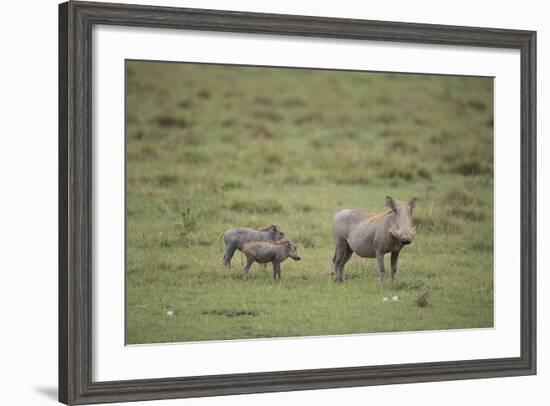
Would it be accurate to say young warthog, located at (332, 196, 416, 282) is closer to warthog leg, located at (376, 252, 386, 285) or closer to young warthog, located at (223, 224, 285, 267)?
warthog leg, located at (376, 252, 386, 285)

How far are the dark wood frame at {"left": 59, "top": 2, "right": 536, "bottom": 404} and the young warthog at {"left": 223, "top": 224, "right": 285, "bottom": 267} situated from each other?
1.30m

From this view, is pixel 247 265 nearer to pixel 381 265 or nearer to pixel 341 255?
pixel 341 255

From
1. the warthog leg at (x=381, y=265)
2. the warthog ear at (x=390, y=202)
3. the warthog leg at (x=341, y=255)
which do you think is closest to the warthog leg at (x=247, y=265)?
the warthog leg at (x=341, y=255)

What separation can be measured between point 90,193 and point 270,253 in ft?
7.27

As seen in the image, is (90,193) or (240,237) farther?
(240,237)

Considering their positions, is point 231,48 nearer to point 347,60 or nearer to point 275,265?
point 347,60

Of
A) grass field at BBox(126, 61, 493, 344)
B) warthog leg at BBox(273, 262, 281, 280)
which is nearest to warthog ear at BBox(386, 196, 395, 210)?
grass field at BBox(126, 61, 493, 344)

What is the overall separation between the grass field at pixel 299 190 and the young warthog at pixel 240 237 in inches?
2.9

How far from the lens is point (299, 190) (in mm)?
13320

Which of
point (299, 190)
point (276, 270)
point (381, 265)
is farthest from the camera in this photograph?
point (299, 190)

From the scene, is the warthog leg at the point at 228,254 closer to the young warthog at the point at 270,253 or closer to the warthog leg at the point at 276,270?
the young warthog at the point at 270,253

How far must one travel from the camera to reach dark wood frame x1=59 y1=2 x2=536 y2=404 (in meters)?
10.5

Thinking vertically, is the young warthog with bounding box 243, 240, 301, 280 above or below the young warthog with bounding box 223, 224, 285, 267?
below

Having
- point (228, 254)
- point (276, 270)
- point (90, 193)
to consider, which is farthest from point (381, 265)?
point (90, 193)
